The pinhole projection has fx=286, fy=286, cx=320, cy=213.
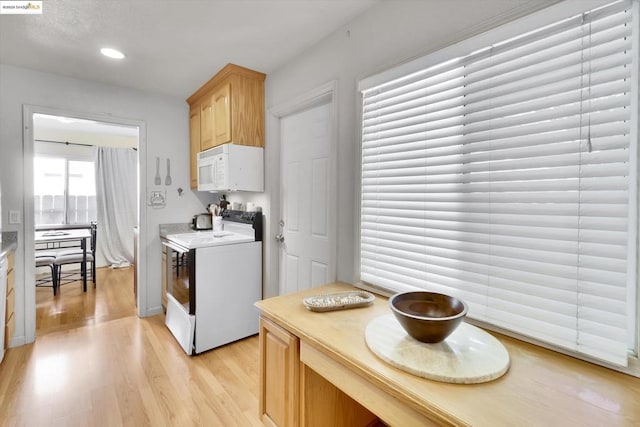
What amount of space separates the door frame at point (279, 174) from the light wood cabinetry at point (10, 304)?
2.00 meters

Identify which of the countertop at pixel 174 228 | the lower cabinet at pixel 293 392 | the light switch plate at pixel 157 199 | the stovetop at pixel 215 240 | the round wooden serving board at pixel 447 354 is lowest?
the lower cabinet at pixel 293 392

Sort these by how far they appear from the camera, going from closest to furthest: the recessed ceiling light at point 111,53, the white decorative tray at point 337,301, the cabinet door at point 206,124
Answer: the white decorative tray at point 337,301, the recessed ceiling light at point 111,53, the cabinet door at point 206,124

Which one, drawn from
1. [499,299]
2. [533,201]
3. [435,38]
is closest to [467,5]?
[435,38]

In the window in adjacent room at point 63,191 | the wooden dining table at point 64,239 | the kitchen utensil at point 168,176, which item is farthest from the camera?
the window in adjacent room at point 63,191

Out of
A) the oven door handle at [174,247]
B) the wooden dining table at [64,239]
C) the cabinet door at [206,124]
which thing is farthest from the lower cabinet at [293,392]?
the wooden dining table at [64,239]

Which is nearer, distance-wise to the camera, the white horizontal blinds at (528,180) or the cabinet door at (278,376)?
the white horizontal blinds at (528,180)

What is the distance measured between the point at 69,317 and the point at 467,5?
14.0 ft

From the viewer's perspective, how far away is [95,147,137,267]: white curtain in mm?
4961

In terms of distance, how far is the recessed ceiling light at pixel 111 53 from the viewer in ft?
7.10

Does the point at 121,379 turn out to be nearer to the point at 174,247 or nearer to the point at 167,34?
the point at 174,247

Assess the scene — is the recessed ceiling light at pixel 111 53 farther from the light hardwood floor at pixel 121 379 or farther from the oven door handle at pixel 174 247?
the light hardwood floor at pixel 121 379

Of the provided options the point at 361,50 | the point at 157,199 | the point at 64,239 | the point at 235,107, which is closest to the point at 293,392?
the point at 361,50

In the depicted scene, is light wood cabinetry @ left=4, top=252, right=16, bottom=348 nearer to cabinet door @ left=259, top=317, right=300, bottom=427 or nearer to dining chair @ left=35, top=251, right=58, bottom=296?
dining chair @ left=35, top=251, right=58, bottom=296

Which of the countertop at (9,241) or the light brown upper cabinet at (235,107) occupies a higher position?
the light brown upper cabinet at (235,107)
